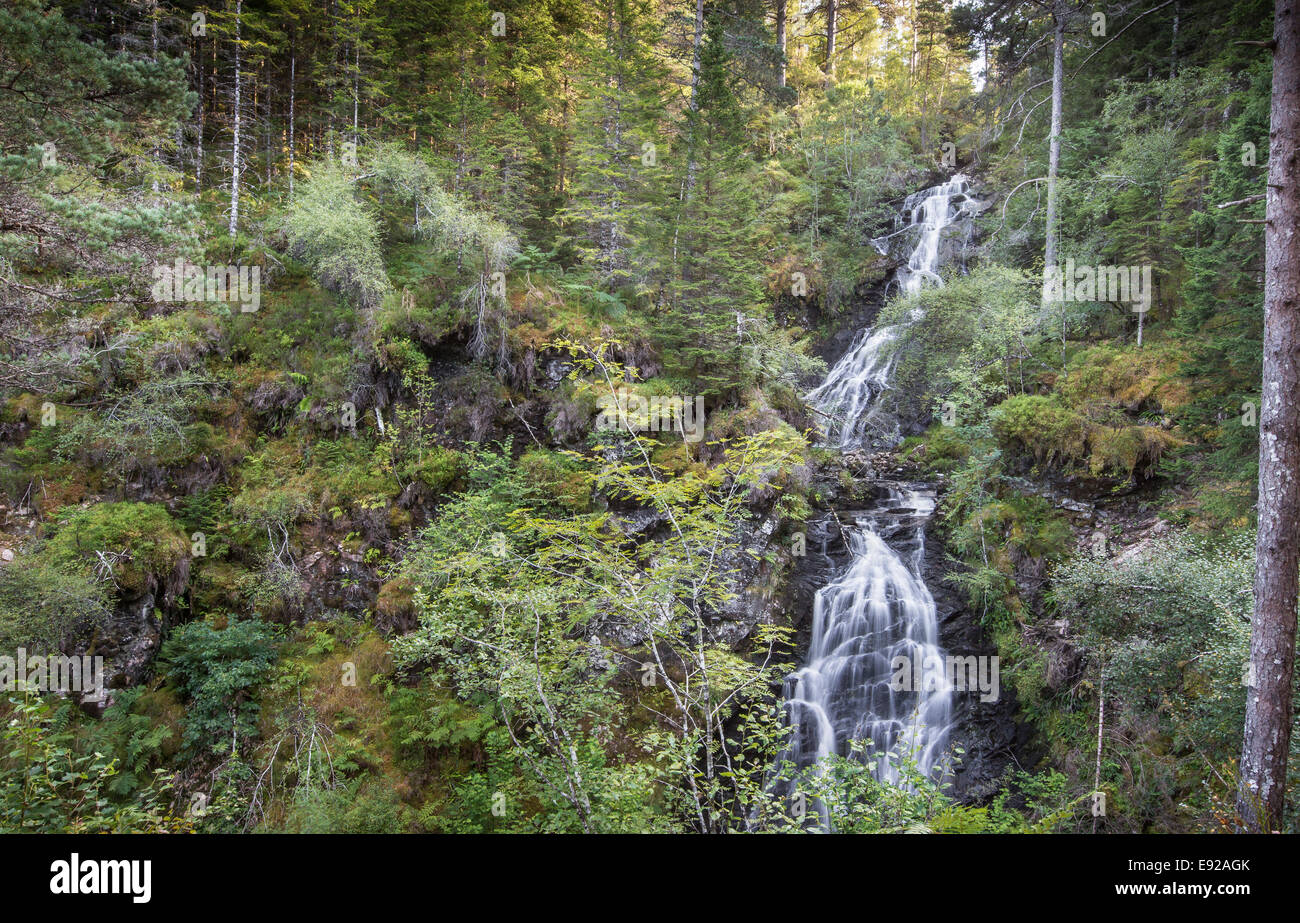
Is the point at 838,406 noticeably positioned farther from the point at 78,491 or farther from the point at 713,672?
the point at 78,491

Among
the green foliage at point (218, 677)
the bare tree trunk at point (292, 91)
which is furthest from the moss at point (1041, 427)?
the bare tree trunk at point (292, 91)

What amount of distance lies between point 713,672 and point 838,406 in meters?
14.7

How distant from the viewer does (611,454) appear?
13.6 metres

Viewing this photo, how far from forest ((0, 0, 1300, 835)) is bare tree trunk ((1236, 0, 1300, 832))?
4 cm

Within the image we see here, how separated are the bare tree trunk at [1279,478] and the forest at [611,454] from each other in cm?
4

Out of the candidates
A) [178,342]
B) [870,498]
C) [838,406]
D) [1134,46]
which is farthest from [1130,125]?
[178,342]

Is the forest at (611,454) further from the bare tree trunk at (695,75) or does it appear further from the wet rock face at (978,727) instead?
the bare tree trunk at (695,75)

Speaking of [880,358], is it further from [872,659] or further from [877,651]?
[872,659]

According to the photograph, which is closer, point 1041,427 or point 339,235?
point 1041,427

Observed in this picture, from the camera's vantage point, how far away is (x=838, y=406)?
18.9 meters

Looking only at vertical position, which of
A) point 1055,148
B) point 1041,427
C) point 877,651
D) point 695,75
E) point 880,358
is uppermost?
point 695,75

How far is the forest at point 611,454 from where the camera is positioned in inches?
249

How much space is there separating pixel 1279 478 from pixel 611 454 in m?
10.9

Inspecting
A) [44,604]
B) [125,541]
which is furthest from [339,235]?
[44,604]
